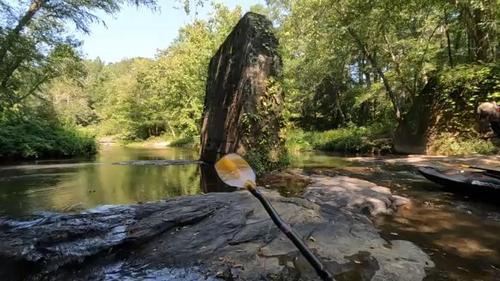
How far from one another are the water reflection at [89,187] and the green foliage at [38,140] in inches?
206

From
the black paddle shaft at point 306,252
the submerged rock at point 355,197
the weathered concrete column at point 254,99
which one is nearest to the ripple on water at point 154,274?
the black paddle shaft at point 306,252

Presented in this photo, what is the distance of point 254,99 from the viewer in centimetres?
1019

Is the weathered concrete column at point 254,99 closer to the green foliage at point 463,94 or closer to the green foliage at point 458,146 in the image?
the green foliage at point 458,146

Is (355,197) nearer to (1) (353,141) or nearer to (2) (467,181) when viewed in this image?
Result: (2) (467,181)

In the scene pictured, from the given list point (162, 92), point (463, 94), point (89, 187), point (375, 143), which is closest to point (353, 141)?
point (375, 143)

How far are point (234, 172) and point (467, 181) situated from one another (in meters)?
6.17

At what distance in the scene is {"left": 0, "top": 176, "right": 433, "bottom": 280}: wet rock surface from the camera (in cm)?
356

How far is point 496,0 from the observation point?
10992mm

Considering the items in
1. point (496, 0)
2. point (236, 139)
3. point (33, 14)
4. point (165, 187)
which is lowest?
point (165, 187)

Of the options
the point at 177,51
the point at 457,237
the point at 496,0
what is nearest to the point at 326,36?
the point at 496,0

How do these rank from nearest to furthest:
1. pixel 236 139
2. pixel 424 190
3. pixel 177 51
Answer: pixel 424 190
pixel 236 139
pixel 177 51

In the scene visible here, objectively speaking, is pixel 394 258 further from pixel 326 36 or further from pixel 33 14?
pixel 33 14

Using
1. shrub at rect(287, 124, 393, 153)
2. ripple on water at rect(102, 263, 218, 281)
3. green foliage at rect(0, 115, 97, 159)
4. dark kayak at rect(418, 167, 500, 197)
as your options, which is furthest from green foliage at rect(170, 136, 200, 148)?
ripple on water at rect(102, 263, 218, 281)

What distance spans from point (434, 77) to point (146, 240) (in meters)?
14.3
